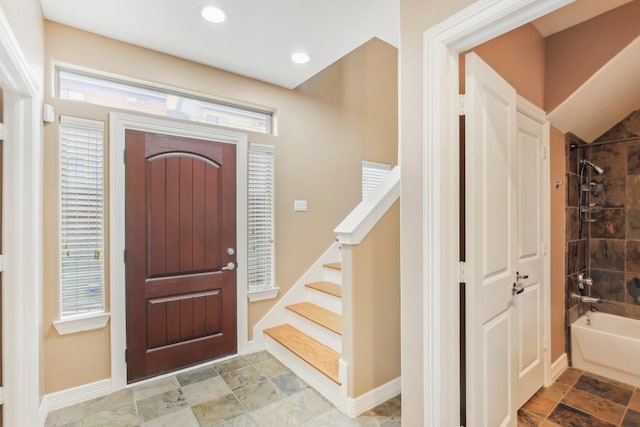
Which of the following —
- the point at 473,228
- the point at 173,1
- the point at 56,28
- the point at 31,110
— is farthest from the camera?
the point at 56,28

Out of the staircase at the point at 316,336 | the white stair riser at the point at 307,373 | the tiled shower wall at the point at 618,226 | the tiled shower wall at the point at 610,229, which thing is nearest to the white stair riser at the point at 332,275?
the staircase at the point at 316,336

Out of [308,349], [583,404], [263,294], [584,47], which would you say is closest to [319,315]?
[308,349]

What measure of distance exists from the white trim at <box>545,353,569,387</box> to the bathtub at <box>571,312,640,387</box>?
0.10 meters

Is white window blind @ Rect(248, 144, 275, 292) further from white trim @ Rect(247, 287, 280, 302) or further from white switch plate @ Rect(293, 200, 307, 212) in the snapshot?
white switch plate @ Rect(293, 200, 307, 212)

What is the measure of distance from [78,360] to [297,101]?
284cm

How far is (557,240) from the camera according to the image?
249 centimetres

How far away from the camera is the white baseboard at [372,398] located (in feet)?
6.61

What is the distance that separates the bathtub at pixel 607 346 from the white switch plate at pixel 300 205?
2.61 meters

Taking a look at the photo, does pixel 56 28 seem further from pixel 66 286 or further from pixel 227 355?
pixel 227 355

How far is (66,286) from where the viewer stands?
2184 mm

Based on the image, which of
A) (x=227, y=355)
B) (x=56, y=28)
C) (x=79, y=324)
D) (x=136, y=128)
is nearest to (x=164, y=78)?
(x=136, y=128)

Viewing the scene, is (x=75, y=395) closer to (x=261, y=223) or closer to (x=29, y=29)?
(x=261, y=223)

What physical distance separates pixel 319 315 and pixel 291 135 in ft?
5.82

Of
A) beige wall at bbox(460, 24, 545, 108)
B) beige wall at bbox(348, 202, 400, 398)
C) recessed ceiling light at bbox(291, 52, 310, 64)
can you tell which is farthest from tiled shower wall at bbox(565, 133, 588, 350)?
recessed ceiling light at bbox(291, 52, 310, 64)
